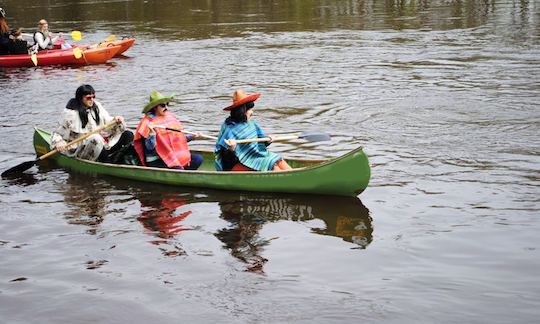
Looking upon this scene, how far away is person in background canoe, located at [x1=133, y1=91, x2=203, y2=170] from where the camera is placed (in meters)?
11.1

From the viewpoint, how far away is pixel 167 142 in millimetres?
11352

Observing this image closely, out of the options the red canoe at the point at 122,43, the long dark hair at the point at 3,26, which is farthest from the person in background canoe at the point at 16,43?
the red canoe at the point at 122,43

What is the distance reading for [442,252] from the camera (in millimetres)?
8594

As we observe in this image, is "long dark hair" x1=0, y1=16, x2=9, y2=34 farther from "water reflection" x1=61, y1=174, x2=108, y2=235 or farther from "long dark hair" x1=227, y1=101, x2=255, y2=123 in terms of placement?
"long dark hair" x1=227, y1=101, x2=255, y2=123

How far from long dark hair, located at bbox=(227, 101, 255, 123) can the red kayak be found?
42.4ft

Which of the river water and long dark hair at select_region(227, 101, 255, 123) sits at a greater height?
long dark hair at select_region(227, 101, 255, 123)

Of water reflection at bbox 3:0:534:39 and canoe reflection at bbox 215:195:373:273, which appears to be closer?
canoe reflection at bbox 215:195:373:273

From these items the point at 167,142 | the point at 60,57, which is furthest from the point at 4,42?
the point at 167,142

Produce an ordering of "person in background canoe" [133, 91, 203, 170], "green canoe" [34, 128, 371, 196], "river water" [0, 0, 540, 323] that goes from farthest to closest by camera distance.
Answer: "person in background canoe" [133, 91, 203, 170] < "green canoe" [34, 128, 371, 196] < "river water" [0, 0, 540, 323]

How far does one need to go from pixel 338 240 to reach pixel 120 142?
425cm

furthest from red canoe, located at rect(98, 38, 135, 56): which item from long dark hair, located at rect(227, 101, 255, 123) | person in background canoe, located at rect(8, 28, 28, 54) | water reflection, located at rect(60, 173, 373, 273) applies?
long dark hair, located at rect(227, 101, 255, 123)

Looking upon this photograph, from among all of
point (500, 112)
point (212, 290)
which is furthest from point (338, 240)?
point (500, 112)

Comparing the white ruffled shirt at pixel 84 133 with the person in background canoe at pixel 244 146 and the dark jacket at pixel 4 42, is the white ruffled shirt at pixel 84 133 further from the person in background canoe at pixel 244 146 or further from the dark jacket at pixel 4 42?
the dark jacket at pixel 4 42

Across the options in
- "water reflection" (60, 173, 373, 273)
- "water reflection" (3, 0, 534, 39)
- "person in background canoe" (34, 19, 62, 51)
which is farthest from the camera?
Answer: "water reflection" (3, 0, 534, 39)
